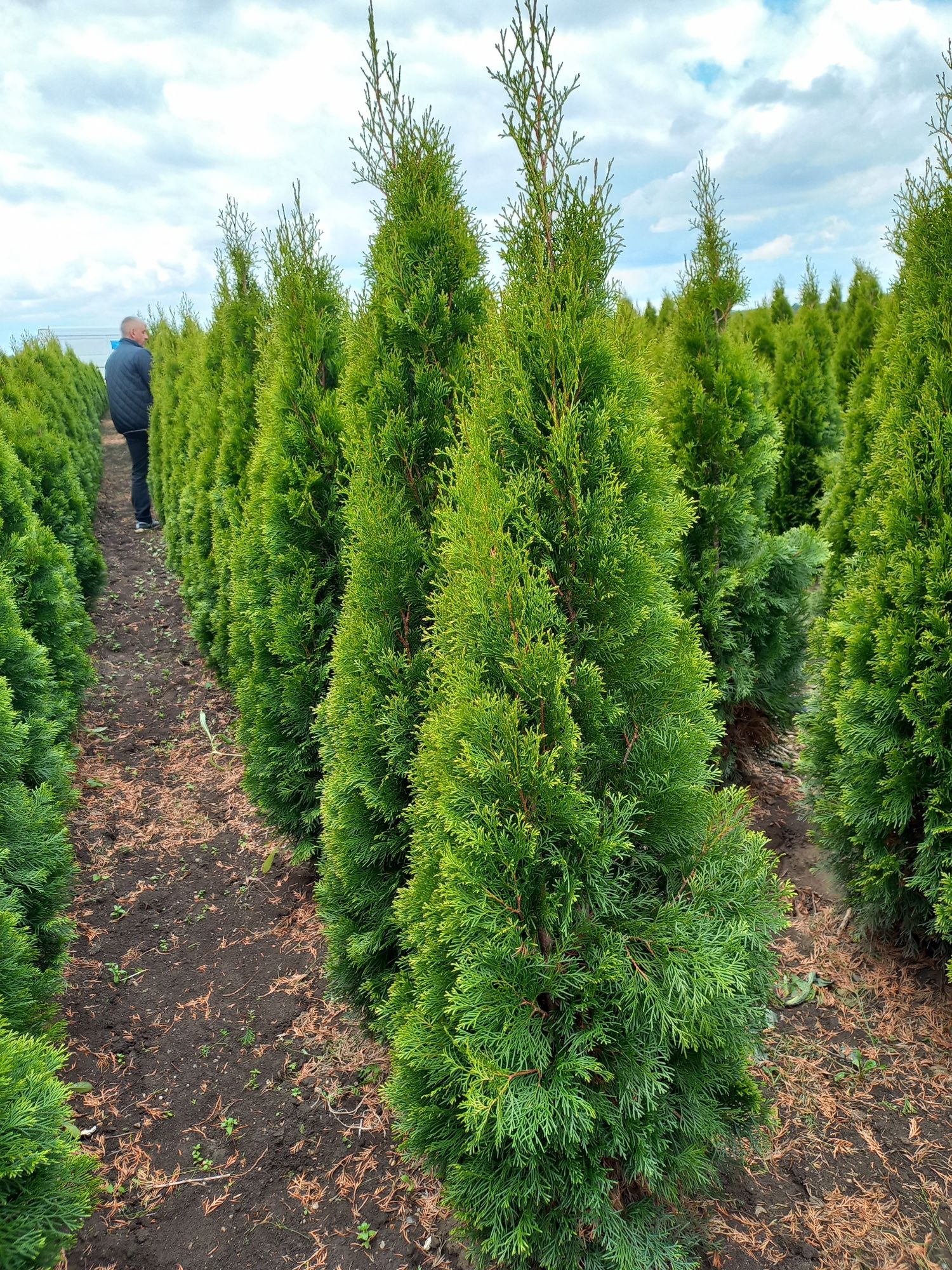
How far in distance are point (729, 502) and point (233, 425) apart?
462 cm

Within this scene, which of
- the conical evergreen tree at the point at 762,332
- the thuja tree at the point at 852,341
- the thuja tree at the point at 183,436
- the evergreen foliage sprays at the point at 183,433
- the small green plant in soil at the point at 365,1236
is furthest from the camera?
the thuja tree at the point at 852,341

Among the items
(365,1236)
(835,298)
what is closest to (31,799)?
(365,1236)

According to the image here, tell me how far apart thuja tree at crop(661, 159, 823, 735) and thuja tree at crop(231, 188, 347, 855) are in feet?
7.57

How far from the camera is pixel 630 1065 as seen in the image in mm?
2154

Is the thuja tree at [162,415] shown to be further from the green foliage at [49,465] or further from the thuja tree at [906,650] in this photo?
the thuja tree at [906,650]

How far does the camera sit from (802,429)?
10.1m

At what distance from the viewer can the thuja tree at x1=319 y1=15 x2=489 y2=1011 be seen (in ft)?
10.7

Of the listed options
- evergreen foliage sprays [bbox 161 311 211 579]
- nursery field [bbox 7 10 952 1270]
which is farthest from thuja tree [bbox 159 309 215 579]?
nursery field [bbox 7 10 952 1270]

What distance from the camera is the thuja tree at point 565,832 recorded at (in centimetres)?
208

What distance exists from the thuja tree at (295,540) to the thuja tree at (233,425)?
1620 millimetres

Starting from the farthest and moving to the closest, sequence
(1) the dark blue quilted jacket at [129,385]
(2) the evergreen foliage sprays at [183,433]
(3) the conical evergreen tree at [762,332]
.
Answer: (1) the dark blue quilted jacket at [129,385] < (3) the conical evergreen tree at [762,332] < (2) the evergreen foliage sprays at [183,433]

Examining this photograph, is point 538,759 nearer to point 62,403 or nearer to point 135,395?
point 135,395

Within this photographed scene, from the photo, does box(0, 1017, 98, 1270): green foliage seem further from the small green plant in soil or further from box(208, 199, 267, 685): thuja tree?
box(208, 199, 267, 685): thuja tree

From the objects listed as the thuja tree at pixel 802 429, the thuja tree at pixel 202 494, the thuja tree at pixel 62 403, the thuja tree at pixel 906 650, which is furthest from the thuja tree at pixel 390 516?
the thuja tree at pixel 62 403
